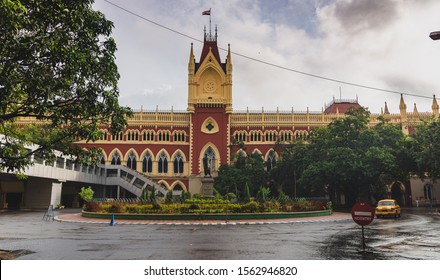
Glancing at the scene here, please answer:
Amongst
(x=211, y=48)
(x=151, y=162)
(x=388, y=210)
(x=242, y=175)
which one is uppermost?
(x=211, y=48)

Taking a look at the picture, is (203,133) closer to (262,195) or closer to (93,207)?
(262,195)

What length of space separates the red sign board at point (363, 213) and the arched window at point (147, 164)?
42.9 m

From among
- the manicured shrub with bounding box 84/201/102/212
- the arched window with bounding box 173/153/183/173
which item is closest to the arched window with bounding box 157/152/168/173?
the arched window with bounding box 173/153/183/173

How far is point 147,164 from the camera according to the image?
50.0m

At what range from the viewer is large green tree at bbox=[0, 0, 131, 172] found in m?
8.69

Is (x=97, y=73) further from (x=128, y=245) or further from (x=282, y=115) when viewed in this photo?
(x=282, y=115)

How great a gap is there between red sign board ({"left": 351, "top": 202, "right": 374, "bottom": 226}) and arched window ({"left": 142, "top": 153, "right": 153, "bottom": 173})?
4292 centimetres

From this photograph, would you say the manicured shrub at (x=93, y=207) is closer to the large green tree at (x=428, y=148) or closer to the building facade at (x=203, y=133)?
the building facade at (x=203, y=133)

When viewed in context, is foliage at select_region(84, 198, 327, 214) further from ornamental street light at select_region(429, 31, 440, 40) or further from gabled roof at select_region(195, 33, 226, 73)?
gabled roof at select_region(195, 33, 226, 73)

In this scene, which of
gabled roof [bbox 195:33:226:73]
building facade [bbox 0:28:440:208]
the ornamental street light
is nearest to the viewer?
the ornamental street light

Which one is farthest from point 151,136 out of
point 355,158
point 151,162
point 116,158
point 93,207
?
point 355,158

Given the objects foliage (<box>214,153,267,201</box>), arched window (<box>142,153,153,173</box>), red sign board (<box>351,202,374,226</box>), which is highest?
arched window (<box>142,153,153,173</box>)

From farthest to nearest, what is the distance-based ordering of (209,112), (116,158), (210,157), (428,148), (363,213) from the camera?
(209,112) < (116,158) < (210,157) < (428,148) < (363,213)

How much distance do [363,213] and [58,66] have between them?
8.85m
